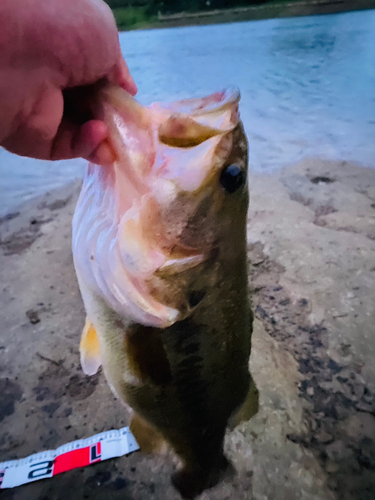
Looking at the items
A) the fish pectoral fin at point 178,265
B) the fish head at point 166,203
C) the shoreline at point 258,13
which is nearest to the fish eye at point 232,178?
the fish head at point 166,203

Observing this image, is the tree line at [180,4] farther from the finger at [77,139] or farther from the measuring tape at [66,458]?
the measuring tape at [66,458]

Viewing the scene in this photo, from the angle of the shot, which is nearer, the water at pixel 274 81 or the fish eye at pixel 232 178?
the fish eye at pixel 232 178

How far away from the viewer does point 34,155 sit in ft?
2.29

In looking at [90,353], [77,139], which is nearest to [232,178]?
[77,139]

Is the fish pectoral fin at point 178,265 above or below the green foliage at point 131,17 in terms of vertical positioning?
below

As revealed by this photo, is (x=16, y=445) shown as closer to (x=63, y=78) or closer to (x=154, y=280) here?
(x=154, y=280)

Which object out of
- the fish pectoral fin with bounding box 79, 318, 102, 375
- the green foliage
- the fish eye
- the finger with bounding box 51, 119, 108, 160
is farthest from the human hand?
the green foliage

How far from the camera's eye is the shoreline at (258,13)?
14.0ft

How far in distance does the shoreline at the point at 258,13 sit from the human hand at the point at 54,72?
10.4 feet

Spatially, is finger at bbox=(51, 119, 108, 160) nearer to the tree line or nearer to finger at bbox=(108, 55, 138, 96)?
finger at bbox=(108, 55, 138, 96)

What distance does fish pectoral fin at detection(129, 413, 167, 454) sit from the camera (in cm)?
116

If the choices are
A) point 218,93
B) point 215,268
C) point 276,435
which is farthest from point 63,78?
point 276,435

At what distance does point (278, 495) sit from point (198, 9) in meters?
4.78

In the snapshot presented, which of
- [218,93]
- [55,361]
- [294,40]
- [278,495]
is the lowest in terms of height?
[278,495]
